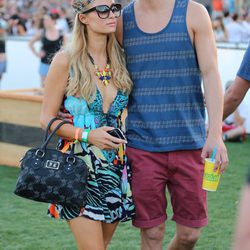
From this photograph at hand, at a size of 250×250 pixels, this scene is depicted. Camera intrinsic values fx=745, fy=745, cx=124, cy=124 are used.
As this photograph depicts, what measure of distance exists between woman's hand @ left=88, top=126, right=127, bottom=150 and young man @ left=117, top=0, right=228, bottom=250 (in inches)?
11.8

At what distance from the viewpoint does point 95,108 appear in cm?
388

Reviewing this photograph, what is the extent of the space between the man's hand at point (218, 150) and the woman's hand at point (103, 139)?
426 millimetres

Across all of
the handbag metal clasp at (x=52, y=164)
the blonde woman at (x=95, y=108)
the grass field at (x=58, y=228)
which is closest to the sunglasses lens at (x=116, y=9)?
the blonde woman at (x=95, y=108)

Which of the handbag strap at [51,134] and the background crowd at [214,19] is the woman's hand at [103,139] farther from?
the background crowd at [214,19]

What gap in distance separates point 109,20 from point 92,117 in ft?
1.69

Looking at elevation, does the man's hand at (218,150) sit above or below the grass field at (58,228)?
above

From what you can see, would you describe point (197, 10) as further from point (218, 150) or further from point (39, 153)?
point (39, 153)

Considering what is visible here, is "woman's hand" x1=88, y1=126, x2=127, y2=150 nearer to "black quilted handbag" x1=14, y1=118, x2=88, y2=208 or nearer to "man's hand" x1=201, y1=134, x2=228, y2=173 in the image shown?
"black quilted handbag" x1=14, y1=118, x2=88, y2=208

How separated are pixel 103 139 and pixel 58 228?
8.51 feet

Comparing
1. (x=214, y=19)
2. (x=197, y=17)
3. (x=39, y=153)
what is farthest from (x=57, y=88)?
(x=214, y=19)

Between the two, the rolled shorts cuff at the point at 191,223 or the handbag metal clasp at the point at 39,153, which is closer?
the handbag metal clasp at the point at 39,153

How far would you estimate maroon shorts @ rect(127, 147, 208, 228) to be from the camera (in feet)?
13.2

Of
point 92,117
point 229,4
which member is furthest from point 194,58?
point 229,4

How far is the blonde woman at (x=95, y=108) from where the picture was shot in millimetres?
3785
